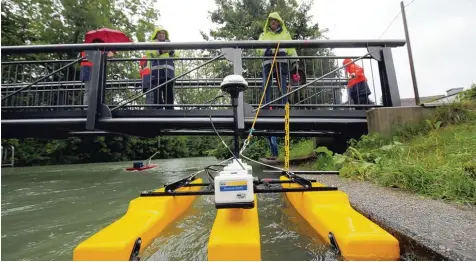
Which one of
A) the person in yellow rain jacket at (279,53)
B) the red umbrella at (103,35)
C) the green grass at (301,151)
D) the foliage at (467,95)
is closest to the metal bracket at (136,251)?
the person in yellow rain jacket at (279,53)

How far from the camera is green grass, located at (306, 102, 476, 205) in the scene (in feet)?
6.54

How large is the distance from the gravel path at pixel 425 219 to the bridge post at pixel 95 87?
4066mm

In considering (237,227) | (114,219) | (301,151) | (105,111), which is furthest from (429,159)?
(301,151)

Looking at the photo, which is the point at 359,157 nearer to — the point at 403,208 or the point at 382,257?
the point at 403,208

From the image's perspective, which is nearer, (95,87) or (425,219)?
(425,219)

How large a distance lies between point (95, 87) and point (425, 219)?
15.2ft

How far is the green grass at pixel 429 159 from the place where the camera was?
6.54 feet

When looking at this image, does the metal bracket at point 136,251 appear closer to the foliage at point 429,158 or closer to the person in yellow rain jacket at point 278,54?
the foliage at point 429,158

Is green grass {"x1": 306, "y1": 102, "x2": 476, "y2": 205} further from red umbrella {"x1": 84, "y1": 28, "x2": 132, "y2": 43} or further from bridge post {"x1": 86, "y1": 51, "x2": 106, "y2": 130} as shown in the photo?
red umbrella {"x1": 84, "y1": 28, "x2": 132, "y2": 43}

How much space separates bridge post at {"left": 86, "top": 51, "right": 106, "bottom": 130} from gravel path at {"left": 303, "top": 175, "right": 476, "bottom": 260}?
4066 millimetres

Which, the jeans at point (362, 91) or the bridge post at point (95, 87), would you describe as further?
the jeans at point (362, 91)

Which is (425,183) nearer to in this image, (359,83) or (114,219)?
(114,219)

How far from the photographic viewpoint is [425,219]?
1.37m

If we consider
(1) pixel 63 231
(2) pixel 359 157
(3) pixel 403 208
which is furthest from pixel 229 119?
(3) pixel 403 208
